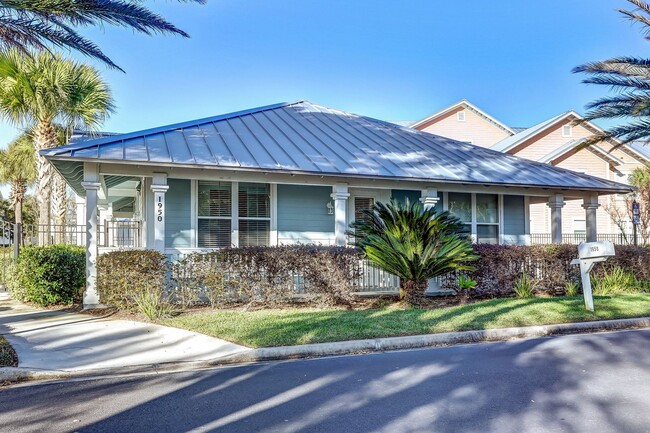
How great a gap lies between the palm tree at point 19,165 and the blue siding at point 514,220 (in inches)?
835

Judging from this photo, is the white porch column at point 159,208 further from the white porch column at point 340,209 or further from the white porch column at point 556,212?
the white porch column at point 556,212

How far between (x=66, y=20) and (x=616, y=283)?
13.4 metres

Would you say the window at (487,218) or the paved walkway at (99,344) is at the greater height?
the window at (487,218)

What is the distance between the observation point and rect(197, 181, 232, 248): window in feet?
45.0

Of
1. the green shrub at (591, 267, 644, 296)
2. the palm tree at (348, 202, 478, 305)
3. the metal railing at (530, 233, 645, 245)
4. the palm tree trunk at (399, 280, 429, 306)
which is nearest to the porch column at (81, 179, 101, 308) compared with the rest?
the palm tree at (348, 202, 478, 305)

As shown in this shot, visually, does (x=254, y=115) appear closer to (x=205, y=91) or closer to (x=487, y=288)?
(x=205, y=91)

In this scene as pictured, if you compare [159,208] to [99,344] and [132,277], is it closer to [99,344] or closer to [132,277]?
[132,277]

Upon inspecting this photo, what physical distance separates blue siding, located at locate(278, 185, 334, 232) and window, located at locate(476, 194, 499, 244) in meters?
5.01

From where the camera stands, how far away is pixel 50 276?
11508 mm

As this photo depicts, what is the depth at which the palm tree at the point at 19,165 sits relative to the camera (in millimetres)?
25759

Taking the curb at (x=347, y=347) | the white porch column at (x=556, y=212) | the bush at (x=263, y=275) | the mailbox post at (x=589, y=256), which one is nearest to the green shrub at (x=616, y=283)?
the white porch column at (x=556, y=212)

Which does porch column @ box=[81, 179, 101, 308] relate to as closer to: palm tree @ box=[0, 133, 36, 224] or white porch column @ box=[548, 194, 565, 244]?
white porch column @ box=[548, 194, 565, 244]

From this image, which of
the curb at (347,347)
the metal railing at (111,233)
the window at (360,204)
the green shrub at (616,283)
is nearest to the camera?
the curb at (347,347)

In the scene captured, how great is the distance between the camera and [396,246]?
10836mm
